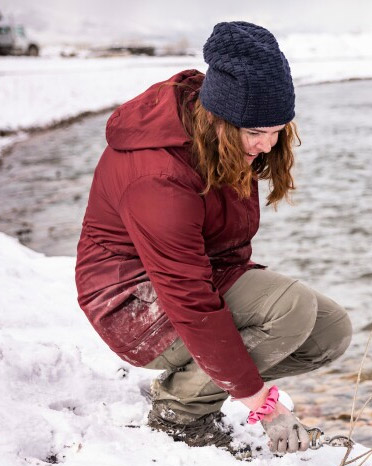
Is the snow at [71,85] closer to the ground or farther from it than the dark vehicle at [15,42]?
farther from it

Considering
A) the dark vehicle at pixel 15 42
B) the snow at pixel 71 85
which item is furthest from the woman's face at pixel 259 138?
the dark vehicle at pixel 15 42

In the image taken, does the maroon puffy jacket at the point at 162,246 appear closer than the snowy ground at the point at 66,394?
Yes

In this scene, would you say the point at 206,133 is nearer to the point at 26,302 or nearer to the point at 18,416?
the point at 18,416

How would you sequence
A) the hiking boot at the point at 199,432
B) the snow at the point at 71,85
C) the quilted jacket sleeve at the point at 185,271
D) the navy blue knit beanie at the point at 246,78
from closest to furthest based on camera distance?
the navy blue knit beanie at the point at 246,78 → the quilted jacket sleeve at the point at 185,271 → the hiking boot at the point at 199,432 → the snow at the point at 71,85

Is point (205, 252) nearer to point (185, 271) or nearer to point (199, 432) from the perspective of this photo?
point (185, 271)

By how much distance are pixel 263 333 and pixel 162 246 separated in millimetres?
558

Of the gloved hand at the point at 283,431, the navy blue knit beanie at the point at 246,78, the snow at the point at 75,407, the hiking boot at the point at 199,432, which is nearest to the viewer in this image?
the navy blue knit beanie at the point at 246,78

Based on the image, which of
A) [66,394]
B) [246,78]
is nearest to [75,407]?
[66,394]

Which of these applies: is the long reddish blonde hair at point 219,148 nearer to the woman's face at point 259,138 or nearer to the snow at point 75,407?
the woman's face at point 259,138

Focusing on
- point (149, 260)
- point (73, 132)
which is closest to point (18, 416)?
point (149, 260)

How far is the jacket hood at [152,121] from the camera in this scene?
2.16 metres

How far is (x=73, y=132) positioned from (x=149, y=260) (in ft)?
38.0

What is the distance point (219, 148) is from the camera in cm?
211

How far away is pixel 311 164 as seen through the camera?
9031mm
